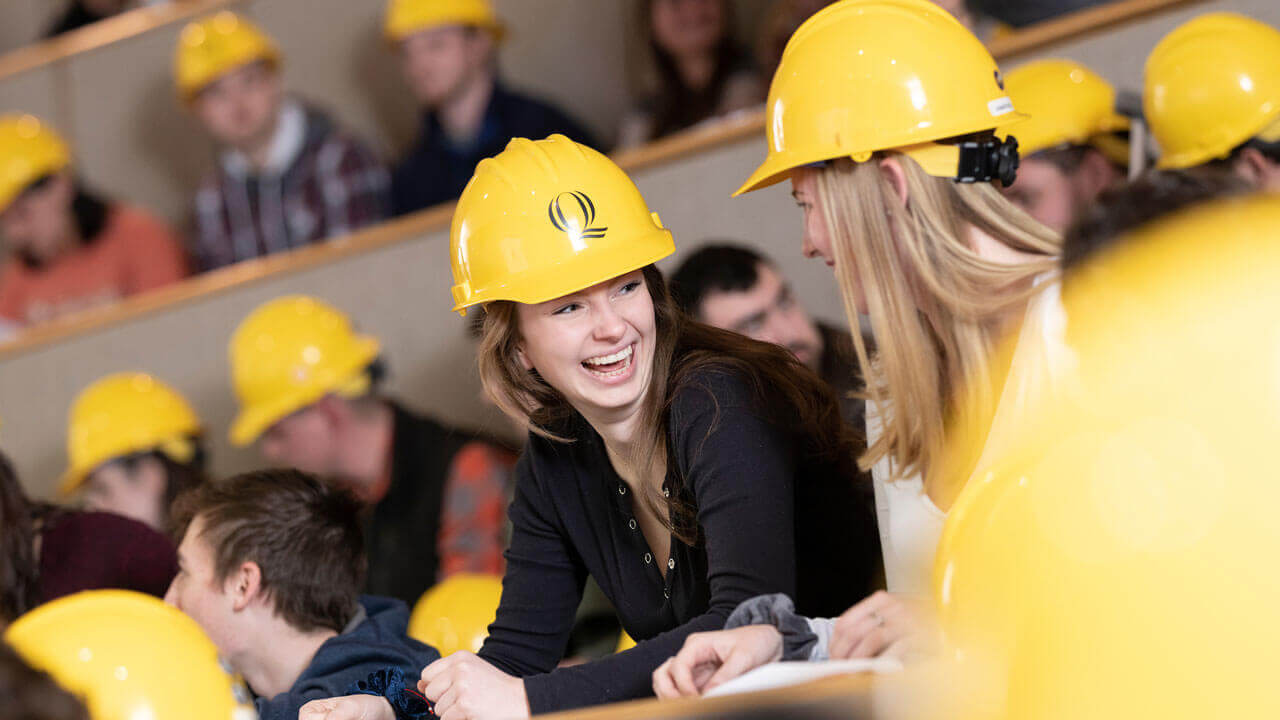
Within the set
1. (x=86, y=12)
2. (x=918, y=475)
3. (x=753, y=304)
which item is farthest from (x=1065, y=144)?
(x=86, y=12)

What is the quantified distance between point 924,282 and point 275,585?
1.37 meters

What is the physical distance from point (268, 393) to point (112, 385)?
0.61 metres

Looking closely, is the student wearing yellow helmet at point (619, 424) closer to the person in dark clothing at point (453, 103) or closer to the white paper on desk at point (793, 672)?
the white paper on desk at point (793, 672)

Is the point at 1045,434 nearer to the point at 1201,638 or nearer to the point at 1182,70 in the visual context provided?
the point at 1201,638

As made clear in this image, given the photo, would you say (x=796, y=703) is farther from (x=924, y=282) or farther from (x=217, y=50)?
(x=217, y=50)

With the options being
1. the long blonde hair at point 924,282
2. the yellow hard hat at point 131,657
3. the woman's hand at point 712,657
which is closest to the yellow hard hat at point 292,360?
the yellow hard hat at point 131,657

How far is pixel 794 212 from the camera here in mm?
4520

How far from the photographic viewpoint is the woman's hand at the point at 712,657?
1.98 m

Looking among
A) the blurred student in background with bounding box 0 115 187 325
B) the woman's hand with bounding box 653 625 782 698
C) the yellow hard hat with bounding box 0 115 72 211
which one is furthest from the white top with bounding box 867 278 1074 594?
the yellow hard hat with bounding box 0 115 72 211

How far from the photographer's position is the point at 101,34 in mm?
6734

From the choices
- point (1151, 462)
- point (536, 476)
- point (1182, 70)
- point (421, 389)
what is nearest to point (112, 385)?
point (421, 389)

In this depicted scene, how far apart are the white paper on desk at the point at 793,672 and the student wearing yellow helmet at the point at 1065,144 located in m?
2.13

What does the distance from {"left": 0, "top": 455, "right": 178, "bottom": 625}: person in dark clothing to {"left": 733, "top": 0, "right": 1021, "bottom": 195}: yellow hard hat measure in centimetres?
153

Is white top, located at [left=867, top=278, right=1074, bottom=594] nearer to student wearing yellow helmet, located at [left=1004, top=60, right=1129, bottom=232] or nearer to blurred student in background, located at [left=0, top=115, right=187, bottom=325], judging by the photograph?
student wearing yellow helmet, located at [left=1004, top=60, right=1129, bottom=232]
